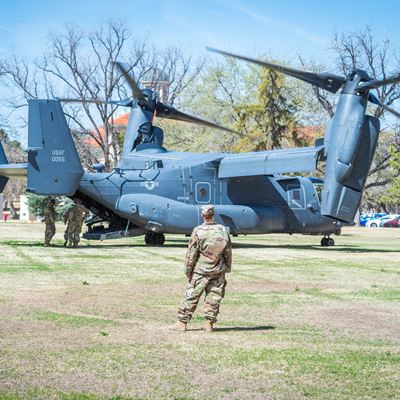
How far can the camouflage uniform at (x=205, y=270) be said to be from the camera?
11430mm

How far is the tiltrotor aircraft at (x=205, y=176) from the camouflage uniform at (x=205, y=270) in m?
14.0

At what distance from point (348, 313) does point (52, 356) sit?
573 centimetres

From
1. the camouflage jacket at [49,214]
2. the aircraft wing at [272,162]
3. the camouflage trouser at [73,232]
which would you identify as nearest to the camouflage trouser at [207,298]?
the aircraft wing at [272,162]


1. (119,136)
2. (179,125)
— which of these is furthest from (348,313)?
(179,125)

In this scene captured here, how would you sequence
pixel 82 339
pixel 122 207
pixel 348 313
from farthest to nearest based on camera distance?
1. pixel 122 207
2. pixel 348 313
3. pixel 82 339

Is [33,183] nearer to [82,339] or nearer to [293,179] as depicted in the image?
[293,179]

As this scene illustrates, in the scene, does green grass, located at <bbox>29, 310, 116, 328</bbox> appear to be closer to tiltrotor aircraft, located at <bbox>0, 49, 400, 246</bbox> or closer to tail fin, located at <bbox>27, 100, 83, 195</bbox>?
tiltrotor aircraft, located at <bbox>0, 49, 400, 246</bbox>

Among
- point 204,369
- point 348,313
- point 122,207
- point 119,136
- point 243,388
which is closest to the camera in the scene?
point 243,388

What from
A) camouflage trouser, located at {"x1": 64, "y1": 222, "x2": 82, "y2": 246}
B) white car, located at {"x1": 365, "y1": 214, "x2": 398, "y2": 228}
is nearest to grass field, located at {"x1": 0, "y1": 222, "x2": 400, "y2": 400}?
camouflage trouser, located at {"x1": 64, "y1": 222, "x2": 82, "y2": 246}

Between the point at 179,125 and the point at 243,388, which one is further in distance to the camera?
the point at 179,125

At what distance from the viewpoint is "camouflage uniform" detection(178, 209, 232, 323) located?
11430 mm

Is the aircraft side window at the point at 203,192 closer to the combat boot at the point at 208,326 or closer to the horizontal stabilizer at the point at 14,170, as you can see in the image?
the horizontal stabilizer at the point at 14,170

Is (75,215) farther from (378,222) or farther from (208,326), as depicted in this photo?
(378,222)

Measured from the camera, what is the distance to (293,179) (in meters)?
31.3
